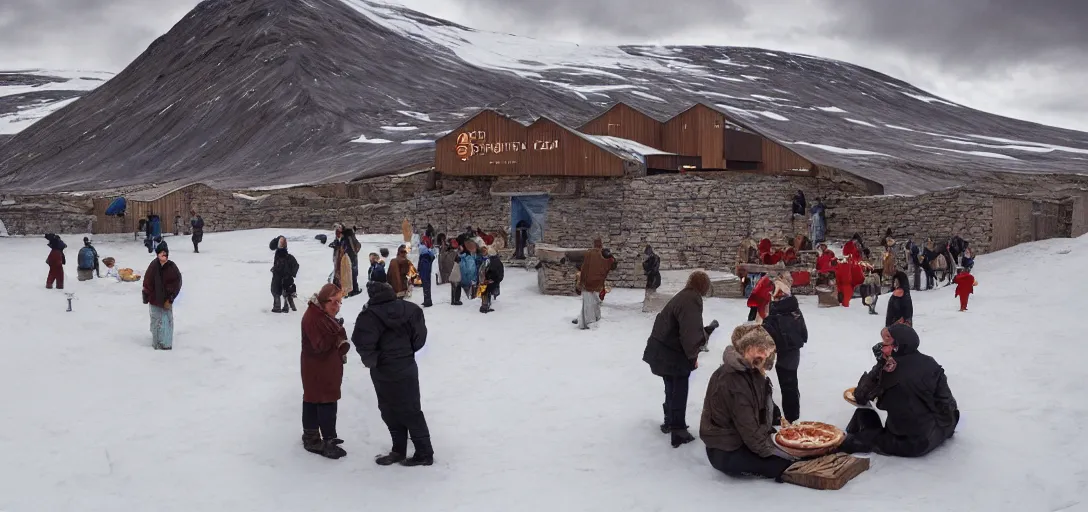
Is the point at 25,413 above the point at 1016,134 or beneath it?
beneath

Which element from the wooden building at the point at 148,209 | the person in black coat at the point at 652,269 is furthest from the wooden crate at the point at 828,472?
the wooden building at the point at 148,209

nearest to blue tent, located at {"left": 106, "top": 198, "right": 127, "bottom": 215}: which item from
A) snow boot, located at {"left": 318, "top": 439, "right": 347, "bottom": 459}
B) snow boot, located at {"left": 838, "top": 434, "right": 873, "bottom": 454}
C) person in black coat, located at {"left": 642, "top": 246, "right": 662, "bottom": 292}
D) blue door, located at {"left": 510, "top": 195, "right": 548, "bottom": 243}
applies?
blue door, located at {"left": 510, "top": 195, "right": 548, "bottom": 243}

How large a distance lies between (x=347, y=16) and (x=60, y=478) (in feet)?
268

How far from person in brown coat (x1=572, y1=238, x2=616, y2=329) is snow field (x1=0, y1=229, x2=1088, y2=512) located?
0.37 meters

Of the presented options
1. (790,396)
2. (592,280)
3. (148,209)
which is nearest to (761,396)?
(790,396)

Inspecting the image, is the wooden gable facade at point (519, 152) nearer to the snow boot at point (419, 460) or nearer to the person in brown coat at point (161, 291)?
the person in brown coat at point (161, 291)

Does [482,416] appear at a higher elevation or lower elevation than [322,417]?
lower

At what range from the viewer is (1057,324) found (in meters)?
12.1

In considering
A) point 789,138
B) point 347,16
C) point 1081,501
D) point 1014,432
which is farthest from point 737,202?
point 347,16

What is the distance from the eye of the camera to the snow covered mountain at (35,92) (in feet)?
304

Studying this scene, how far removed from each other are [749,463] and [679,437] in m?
1.16

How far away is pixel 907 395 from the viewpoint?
6.86 metres

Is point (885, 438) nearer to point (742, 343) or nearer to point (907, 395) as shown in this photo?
point (907, 395)

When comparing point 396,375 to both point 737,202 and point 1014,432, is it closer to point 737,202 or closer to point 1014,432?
point 1014,432
